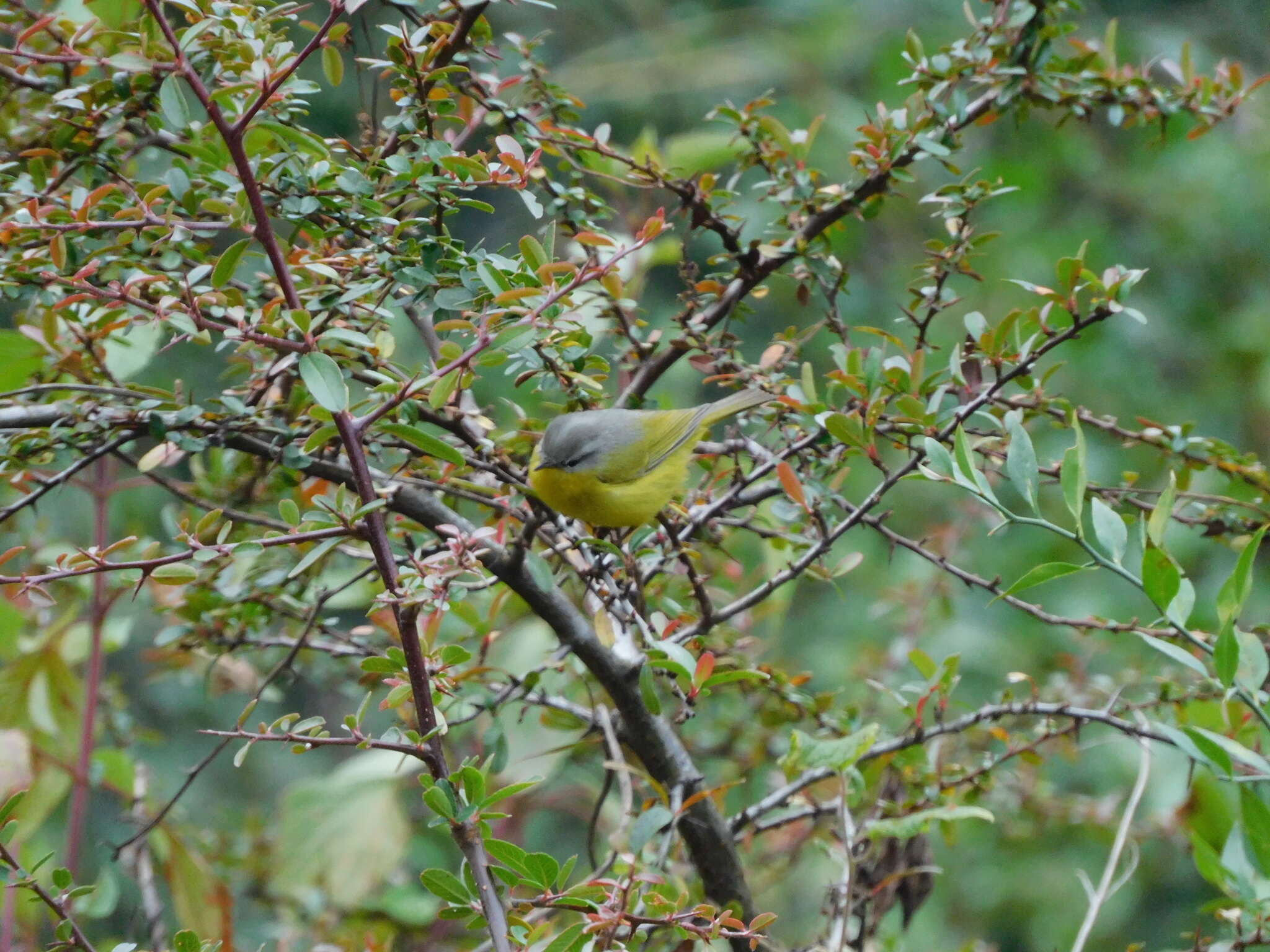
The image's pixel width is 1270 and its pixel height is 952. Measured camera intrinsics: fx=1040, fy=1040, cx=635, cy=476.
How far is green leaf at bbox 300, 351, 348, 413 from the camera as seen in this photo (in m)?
0.89

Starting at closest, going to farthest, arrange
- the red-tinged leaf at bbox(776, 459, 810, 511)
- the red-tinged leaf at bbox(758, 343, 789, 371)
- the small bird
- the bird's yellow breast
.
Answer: the red-tinged leaf at bbox(776, 459, 810, 511), the red-tinged leaf at bbox(758, 343, 789, 371), the small bird, the bird's yellow breast

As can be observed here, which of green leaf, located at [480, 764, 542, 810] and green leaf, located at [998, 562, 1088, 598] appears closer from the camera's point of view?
green leaf, located at [480, 764, 542, 810]

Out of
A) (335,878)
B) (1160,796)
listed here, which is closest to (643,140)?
(335,878)

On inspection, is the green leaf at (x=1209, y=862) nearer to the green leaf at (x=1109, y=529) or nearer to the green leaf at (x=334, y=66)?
the green leaf at (x=1109, y=529)

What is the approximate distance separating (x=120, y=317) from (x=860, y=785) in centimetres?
111

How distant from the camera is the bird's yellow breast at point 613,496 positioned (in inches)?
74.9

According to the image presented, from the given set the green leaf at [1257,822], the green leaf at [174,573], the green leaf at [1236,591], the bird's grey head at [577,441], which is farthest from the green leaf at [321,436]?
the green leaf at [1257,822]

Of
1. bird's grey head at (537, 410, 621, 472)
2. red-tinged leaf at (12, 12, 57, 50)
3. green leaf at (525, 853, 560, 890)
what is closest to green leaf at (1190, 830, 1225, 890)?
green leaf at (525, 853, 560, 890)

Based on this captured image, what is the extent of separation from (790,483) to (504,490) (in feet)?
1.18

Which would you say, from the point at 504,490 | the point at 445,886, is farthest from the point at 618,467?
the point at 445,886

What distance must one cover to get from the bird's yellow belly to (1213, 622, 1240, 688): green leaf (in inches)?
39.1

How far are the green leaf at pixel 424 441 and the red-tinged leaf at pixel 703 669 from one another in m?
0.30

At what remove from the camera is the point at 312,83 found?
3.89 feet

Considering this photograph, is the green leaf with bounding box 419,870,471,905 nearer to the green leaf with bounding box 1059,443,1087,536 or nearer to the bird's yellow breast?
the green leaf with bounding box 1059,443,1087,536
